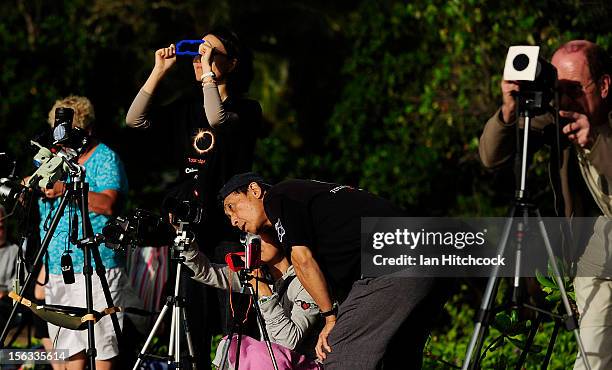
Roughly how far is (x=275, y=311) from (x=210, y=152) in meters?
0.88

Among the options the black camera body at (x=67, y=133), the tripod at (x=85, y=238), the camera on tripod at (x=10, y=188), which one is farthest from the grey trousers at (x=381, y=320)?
the camera on tripod at (x=10, y=188)

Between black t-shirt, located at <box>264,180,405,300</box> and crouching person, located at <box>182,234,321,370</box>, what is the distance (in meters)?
0.51

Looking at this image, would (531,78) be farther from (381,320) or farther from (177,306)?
(177,306)

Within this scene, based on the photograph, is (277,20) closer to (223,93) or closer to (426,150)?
(426,150)

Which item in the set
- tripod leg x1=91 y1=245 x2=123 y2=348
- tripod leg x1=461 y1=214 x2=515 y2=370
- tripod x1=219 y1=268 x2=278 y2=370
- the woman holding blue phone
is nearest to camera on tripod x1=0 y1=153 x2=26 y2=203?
tripod leg x1=91 y1=245 x2=123 y2=348

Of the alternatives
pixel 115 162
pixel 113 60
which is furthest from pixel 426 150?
pixel 115 162

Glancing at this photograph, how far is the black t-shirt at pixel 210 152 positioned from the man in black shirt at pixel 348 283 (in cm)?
69

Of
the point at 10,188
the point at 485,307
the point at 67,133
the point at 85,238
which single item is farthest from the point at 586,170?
the point at 10,188

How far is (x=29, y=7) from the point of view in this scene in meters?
10.9

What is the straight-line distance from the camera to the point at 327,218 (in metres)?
4.82

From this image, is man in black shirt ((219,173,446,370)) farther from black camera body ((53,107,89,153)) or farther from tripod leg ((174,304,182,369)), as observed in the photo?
black camera body ((53,107,89,153))

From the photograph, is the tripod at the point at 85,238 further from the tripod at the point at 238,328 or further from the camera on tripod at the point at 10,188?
the tripod at the point at 238,328

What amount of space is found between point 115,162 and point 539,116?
2.58 metres

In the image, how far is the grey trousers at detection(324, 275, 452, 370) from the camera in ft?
15.3
